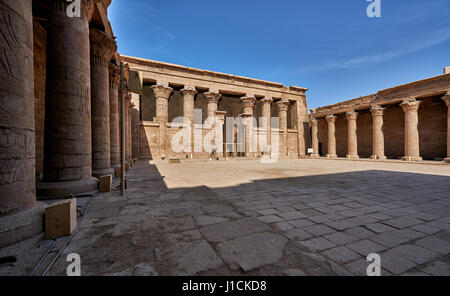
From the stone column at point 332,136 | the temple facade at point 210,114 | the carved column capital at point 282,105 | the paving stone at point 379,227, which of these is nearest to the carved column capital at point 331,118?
the stone column at point 332,136

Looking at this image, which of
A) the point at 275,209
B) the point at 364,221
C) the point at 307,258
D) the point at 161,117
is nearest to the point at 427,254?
the point at 364,221

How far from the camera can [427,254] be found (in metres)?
2.06

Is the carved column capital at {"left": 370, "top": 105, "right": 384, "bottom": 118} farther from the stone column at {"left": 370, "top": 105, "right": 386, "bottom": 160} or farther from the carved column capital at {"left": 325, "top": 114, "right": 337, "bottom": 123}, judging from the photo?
the carved column capital at {"left": 325, "top": 114, "right": 337, "bottom": 123}

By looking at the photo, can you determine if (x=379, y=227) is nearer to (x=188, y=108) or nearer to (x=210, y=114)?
(x=188, y=108)

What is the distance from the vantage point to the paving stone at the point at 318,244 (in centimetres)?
218

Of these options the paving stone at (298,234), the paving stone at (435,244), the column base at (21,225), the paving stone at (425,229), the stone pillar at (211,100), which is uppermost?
the stone pillar at (211,100)

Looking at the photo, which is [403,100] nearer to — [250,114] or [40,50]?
[250,114]

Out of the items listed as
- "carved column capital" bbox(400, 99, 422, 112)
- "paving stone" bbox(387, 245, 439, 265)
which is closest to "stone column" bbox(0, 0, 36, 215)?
"paving stone" bbox(387, 245, 439, 265)

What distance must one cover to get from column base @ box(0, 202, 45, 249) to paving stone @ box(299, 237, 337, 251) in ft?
10.3

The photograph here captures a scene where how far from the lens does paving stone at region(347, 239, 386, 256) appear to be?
6.92 ft

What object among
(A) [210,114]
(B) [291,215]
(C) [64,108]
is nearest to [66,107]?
(C) [64,108]

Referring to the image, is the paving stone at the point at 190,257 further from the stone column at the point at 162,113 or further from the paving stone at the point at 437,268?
the stone column at the point at 162,113

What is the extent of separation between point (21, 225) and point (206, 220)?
2252 mm

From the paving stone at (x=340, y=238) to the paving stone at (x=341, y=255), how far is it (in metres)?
0.17
